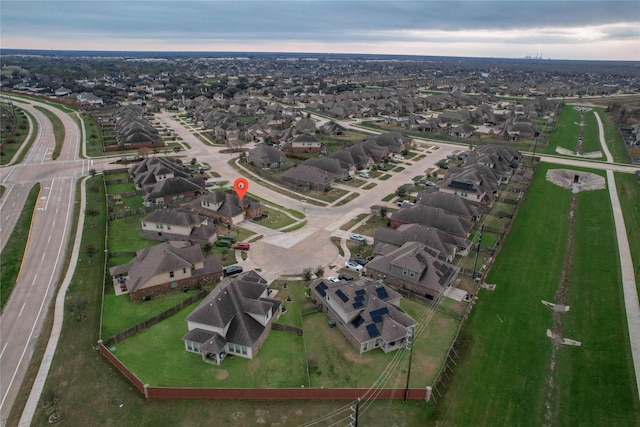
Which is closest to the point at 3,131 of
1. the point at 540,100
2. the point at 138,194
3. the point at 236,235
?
the point at 138,194

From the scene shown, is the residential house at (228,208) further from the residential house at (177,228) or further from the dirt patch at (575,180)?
the dirt patch at (575,180)

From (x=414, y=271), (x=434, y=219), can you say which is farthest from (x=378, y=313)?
(x=434, y=219)

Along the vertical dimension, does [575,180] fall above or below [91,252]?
above

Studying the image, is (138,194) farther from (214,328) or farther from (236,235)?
(214,328)

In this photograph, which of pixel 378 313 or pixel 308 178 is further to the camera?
pixel 308 178

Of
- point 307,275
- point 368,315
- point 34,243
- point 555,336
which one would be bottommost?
point 555,336

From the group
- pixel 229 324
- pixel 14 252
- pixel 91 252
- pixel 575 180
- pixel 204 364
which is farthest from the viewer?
pixel 575 180

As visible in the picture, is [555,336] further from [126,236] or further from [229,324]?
[126,236]

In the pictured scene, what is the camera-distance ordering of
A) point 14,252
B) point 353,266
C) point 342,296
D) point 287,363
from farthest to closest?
point 14,252, point 353,266, point 342,296, point 287,363
